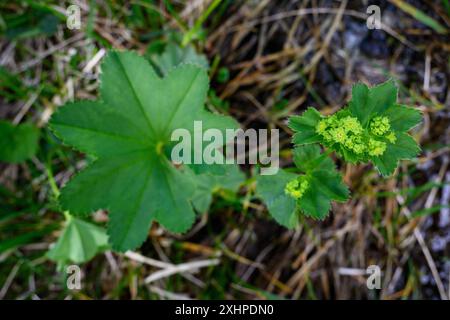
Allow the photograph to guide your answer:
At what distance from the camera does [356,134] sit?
1420mm

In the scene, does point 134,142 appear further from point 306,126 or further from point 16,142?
point 16,142

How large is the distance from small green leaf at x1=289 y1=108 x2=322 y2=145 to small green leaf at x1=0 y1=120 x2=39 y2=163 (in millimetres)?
1678

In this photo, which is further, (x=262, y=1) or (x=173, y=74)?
(x=262, y=1)

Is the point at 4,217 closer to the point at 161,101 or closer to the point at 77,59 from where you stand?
the point at 77,59

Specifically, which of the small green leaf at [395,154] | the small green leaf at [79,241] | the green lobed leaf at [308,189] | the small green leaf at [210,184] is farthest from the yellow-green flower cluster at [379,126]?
the small green leaf at [79,241]

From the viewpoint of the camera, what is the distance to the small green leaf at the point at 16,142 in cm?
257

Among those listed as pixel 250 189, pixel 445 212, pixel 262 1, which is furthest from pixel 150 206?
pixel 445 212

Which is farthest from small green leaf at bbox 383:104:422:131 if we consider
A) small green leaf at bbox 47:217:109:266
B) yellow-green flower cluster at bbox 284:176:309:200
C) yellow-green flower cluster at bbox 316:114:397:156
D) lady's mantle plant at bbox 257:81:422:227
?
small green leaf at bbox 47:217:109:266

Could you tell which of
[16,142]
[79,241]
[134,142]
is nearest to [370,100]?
[134,142]

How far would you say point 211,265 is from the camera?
2561 millimetres

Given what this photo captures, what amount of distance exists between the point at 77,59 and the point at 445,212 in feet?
7.41

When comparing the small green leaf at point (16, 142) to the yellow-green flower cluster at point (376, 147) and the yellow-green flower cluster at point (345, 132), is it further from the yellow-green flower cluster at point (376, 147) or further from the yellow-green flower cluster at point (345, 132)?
the yellow-green flower cluster at point (376, 147)

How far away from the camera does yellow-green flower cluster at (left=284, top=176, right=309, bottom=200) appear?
157 cm

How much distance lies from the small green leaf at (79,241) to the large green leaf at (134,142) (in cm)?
56
